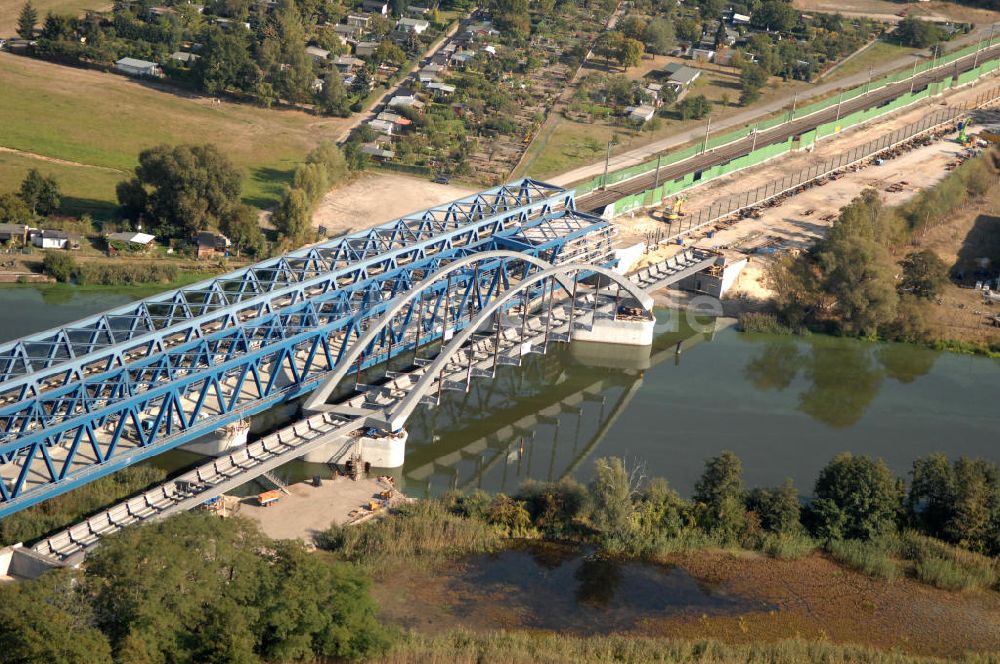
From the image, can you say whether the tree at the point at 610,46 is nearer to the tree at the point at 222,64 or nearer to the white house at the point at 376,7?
the white house at the point at 376,7

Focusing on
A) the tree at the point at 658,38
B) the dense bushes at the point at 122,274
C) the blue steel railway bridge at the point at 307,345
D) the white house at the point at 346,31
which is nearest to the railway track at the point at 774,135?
the blue steel railway bridge at the point at 307,345

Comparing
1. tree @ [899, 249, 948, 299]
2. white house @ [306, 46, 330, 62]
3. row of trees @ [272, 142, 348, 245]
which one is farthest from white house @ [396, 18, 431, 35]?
tree @ [899, 249, 948, 299]

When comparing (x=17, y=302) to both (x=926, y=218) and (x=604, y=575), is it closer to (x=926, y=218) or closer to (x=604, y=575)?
(x=604, y=575)

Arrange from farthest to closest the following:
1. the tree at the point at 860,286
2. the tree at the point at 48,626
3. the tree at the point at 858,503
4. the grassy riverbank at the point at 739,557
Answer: the tree at the point at 860,286
the tree at the point at 858,503
the grassy riverbank at the point at 739,557
the tree at the point at 48,626

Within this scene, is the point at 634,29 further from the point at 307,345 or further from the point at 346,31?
the point at 307,345

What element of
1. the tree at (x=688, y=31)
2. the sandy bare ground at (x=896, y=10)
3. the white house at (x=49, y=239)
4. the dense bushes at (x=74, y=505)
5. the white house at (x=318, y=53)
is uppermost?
the sandy bare ground at (x=896, y=10)

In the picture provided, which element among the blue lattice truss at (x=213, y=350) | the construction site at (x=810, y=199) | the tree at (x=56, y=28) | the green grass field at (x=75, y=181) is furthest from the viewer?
the tree at (x=56, y=28)

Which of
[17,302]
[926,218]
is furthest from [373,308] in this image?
[926,218]
